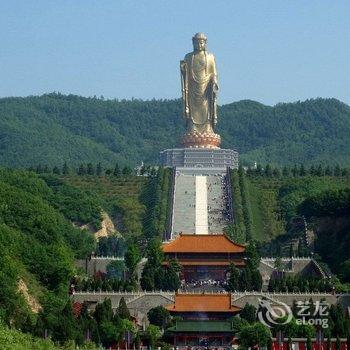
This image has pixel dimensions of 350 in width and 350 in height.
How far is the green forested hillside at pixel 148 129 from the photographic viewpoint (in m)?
123

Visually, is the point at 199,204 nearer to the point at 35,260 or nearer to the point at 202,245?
the point at 202,245

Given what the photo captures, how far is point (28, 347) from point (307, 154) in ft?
314

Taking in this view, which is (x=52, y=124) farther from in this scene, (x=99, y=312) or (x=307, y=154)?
(x=99, y=312)

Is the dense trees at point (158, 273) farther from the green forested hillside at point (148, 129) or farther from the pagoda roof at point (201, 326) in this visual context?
the green forested hillside at point (148, 129)

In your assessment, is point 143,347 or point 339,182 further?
point 339,182

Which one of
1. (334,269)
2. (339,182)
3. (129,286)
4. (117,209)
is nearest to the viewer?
(129,286)

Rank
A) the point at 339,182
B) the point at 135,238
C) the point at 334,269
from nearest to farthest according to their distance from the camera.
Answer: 1. the point at 334,269
2. the point at 135,238
3. the point at 339,182

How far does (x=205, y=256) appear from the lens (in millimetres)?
56344

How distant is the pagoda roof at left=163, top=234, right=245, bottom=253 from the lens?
56062 millimetres

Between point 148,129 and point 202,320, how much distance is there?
3823 inches

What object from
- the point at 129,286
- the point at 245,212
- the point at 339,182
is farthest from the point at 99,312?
the point at 339,182

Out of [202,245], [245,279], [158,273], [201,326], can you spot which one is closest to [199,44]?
[202,245]

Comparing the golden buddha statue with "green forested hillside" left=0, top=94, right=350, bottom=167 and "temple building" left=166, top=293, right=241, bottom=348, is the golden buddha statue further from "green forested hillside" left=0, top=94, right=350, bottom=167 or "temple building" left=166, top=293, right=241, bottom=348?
"green forested hillside" left=0, top=94, right=350, bottom=167

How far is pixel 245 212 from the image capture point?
6388cm
